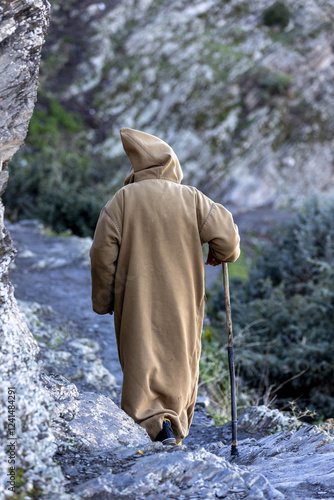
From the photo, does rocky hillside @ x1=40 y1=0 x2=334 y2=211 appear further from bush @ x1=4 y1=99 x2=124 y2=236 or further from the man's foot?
the man's foot

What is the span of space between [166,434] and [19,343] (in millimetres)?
1218

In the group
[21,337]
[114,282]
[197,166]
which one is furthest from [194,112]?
[21,337]

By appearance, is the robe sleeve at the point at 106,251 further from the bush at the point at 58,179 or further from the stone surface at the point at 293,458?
the bush at the point at 58,179

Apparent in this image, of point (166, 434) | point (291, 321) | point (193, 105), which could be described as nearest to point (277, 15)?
point (193, 105)

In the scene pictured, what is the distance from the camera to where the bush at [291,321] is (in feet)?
19.9

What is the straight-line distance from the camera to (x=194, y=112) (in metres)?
15.7

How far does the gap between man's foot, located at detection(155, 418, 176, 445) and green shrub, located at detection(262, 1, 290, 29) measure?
17.4 m

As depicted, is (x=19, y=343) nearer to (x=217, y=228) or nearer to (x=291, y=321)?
(x=217, y=228)

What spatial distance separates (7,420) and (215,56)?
1633 centimetres

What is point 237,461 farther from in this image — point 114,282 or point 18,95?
point 18,95

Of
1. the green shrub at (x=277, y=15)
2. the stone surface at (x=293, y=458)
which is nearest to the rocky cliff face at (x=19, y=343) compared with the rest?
the stone surface at (x=293, y=458)

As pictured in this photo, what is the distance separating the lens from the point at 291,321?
709cm

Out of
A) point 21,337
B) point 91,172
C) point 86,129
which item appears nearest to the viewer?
point 21,337

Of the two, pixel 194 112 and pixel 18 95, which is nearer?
pixel 18 95
